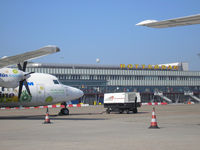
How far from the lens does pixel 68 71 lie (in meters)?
105

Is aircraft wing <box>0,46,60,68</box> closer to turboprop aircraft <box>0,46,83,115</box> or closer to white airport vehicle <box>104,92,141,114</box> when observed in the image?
turboprop aircraft <box>0,46,83,115</box>

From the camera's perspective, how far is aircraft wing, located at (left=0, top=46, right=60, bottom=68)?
75.5 ft

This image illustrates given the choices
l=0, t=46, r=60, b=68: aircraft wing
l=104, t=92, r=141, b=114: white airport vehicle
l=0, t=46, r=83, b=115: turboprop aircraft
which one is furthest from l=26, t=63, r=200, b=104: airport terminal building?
l=0, t=46, r=60, b=68: aircraft wing

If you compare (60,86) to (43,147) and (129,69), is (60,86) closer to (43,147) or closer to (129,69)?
(43,147)

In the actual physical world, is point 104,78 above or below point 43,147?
above

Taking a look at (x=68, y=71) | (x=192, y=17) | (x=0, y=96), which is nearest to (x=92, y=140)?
(x=192, y=17)

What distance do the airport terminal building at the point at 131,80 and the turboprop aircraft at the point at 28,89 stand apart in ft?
212

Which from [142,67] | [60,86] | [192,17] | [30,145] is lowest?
[30,145]

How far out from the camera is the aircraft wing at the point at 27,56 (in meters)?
23.0

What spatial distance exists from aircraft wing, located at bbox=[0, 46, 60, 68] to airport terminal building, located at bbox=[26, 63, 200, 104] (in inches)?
2871

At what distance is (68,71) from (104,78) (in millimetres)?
12849

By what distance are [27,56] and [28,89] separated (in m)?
4.21

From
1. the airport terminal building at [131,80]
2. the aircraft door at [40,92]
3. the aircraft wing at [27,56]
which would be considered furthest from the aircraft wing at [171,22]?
the airport terminal building at [131,80]

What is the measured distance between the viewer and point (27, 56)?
24.8m
